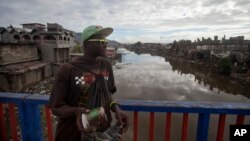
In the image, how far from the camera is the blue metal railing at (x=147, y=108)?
219 centimetres

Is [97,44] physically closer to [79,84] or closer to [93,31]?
[93,31]

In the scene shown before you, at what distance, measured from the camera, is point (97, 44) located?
1782 mm

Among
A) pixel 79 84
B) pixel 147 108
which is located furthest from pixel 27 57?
pixel 79 84

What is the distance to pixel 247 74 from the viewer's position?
111 ft

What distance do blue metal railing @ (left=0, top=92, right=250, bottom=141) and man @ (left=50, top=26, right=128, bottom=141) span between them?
17.6 inches

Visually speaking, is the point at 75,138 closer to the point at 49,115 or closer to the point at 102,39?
the point at 49,115

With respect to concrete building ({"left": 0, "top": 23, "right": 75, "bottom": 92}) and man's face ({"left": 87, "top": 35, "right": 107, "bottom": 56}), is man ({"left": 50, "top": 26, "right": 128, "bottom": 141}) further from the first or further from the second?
concrete building ({"left": 0, "top": 23, "right": 75, "bottom": 92})

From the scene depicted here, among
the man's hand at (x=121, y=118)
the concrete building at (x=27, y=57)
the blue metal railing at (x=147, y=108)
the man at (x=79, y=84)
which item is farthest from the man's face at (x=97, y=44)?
the concrete building at (x=27, y=57)

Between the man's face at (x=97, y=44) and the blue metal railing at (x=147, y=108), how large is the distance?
0.78 metres

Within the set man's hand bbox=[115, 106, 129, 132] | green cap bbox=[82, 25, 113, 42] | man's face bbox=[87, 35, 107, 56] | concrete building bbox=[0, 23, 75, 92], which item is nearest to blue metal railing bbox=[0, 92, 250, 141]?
man's hand bbox=[115, 106, 129, 132]

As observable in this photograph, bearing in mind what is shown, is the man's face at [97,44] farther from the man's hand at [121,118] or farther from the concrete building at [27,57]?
the concrete building at [27,57]

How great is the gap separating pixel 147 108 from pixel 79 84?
0.97 meters

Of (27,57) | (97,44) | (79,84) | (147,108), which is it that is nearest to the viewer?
(79,84)

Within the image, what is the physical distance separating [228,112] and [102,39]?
172 cm
